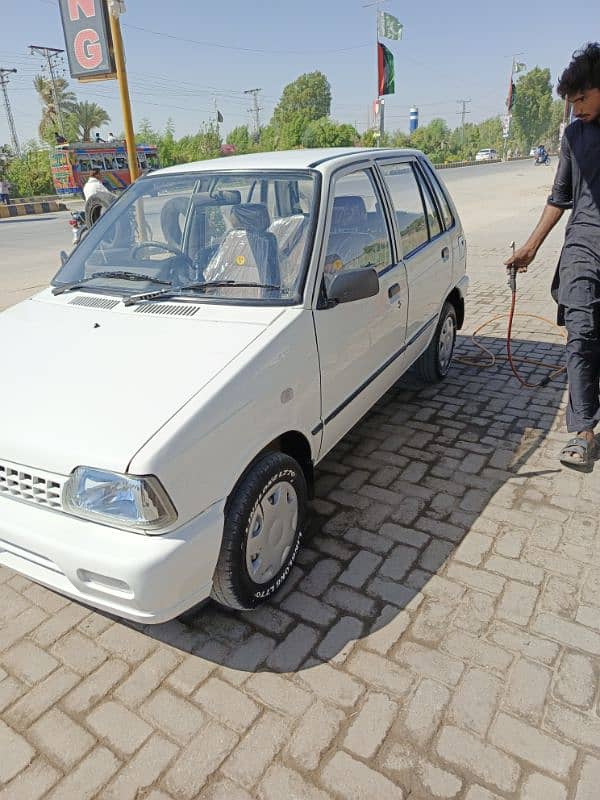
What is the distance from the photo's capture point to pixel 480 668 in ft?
7.55

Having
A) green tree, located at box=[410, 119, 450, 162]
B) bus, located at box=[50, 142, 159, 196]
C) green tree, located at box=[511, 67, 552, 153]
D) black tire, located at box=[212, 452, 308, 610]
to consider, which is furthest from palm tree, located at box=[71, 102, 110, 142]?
green tree, located at box=[511, 67, 552, 153]

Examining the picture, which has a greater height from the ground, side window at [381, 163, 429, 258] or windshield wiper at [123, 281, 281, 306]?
side window at [381, 163, 429, 258]

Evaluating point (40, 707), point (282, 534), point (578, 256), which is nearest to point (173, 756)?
point (40, 707)

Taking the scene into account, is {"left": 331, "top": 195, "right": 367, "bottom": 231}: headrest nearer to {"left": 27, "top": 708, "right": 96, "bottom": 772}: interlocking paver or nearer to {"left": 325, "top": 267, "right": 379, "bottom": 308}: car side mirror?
{"left": 325, "top": 267, "right": 379, "bottom": 308}: car side mirror

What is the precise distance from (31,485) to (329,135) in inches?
2169

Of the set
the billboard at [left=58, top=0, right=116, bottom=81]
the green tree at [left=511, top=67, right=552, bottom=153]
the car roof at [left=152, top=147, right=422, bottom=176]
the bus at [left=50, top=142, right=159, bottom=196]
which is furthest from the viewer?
the green tree at [left=511, top=67, right=552, bottom=153]

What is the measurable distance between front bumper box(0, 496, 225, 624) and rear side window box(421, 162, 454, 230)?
357cm

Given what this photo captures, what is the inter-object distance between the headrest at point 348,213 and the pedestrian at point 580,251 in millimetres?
1211

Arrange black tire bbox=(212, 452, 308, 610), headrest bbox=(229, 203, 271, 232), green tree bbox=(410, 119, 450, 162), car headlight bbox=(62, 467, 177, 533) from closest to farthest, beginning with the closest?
car headlight bbox=(62, 467, 177, 533) < black tire bbox=(212, 452, 308, 610) < headrest bbox=(229, 203, 271, 232) < green tree bbox=(410, 119, 450, 162)

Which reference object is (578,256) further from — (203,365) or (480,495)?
(203,365)

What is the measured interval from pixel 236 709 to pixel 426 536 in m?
1.39

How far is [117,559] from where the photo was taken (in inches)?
76.7

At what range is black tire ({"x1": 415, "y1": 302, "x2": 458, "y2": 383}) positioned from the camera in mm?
4781

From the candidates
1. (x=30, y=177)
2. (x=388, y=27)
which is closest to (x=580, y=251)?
(x=388, y=27)
